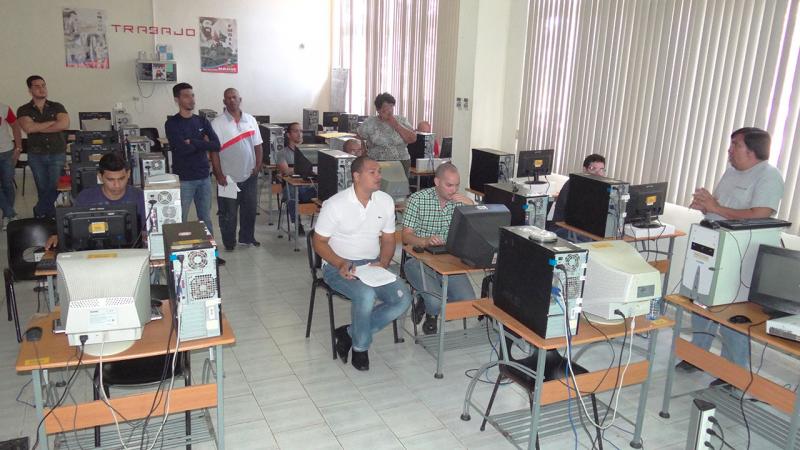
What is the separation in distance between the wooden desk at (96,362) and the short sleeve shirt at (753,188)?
3.27m

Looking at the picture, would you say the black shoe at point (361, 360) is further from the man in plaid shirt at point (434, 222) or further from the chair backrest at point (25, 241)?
the chair backrest at point (25, 241)

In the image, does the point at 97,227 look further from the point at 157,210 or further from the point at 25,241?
the point at 25,241

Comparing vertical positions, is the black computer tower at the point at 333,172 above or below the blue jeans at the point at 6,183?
above

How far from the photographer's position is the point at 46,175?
21.9 feet

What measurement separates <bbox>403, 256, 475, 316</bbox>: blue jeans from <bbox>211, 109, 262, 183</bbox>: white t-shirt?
8.40ft

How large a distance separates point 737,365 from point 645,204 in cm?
172

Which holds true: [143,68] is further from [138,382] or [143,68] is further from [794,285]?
[794,285]

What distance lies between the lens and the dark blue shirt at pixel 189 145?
5.44m

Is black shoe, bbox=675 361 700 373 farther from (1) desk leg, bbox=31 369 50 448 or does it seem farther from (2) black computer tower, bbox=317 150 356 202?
(1) desk leg, bbox=31 369 50 448

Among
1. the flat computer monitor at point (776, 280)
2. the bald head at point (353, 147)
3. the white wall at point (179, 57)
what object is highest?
the white wall at point (179, 57)

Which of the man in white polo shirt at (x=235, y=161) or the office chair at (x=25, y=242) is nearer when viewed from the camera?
the office chair at (x=25, y=242)

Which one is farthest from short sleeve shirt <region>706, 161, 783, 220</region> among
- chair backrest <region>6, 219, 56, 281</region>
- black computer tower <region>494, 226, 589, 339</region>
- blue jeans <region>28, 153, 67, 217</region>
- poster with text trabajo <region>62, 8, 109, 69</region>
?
poster with text trabajo <region>62, 8, 109, 69</region>

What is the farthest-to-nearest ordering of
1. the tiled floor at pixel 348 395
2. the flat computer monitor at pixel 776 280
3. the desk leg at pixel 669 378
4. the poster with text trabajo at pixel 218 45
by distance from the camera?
the poster with text trabajo at pixel 218 45, the desk leg at pixel 669 378, the tiled floor at pixel 348 395, the flat computer monitor at pixel 776 280

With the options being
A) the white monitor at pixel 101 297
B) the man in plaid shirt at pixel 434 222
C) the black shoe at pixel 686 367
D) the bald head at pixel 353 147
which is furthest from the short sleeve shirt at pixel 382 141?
the white monitor at pixel 101 297
